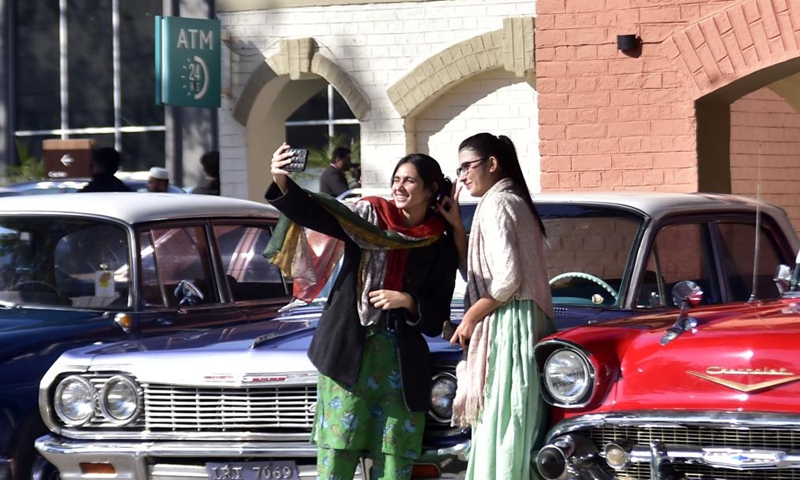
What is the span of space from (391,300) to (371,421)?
17.5 inches

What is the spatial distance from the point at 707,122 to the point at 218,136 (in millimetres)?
6608

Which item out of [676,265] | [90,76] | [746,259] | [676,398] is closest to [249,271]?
→ [676,265]

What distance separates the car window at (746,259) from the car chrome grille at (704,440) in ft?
6.02

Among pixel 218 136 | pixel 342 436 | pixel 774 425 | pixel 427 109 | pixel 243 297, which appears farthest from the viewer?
pixel 218 136

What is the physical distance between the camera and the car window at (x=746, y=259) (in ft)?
21.3

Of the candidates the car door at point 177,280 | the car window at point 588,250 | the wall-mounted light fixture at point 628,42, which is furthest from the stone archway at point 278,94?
the car window at point 588,250

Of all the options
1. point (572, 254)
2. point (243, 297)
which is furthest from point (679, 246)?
point (243, 297)

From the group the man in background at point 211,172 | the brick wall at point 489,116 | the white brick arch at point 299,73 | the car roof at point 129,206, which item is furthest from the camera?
the white brick arch at point 299,73

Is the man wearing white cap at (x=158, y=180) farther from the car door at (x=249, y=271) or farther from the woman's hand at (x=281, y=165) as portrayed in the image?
the woman's hand at (x=281, y=165)

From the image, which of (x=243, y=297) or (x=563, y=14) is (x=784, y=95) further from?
(x=243, y=297)

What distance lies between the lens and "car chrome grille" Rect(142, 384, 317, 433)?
5543 mm

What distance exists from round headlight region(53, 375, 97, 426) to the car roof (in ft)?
4.53

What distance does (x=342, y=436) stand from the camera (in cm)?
518

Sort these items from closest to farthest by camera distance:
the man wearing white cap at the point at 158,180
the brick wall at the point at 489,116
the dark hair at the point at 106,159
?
the dark hair at the point at 106,159, the man wearing white cap at the point at 158,180, the brick wall at the point at 489,116
